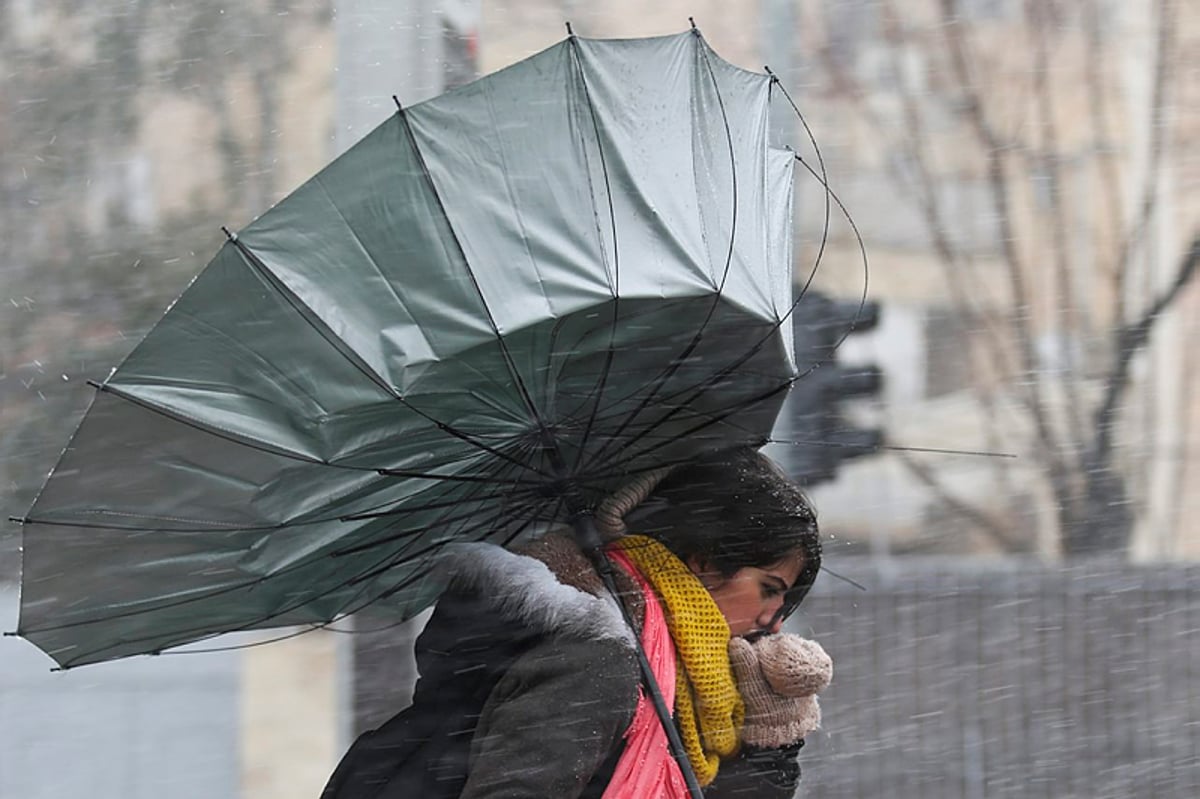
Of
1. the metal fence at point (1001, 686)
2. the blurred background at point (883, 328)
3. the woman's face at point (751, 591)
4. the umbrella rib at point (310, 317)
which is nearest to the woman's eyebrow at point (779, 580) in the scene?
the woman's face at point (751, 591)

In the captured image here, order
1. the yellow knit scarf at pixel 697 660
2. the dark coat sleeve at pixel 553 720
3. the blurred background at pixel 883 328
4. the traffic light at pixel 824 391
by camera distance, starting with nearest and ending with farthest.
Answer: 1. the dark coat sleeve at pixel 553 720
2. the yellow knit scarf at pixel 697 660
3. the blurred background at pixel 883 328
4. the traffic light at pixel 824 391

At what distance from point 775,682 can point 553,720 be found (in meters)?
0.49

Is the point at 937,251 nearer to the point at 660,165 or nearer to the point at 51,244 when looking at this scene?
the point at 51,244

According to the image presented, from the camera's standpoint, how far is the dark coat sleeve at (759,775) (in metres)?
2.66

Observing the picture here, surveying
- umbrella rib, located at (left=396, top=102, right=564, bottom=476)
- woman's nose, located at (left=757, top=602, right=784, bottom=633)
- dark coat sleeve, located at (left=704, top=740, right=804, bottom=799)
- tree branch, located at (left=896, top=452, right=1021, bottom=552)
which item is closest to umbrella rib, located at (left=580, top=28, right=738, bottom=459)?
umbrella rib, located at (left=396, top=102, right=564, bottom=476)

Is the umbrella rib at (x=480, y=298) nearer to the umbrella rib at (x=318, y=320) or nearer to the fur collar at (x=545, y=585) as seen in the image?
the umbrella rib at (x=318, y=320)

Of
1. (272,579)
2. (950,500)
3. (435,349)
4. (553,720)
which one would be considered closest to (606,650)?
(553,720)

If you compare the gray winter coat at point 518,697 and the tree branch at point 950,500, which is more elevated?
the gray winter coat at point 518,697

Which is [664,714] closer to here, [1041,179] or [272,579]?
[272,579]

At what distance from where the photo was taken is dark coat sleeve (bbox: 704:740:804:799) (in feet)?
8.72

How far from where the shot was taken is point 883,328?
7523 millimetres

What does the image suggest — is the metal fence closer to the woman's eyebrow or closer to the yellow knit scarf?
the woman's eyebrow

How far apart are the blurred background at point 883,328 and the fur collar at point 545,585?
256 cm

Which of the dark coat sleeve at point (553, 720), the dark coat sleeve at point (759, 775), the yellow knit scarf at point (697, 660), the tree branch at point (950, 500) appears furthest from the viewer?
the tree branch at point (950, 500)
